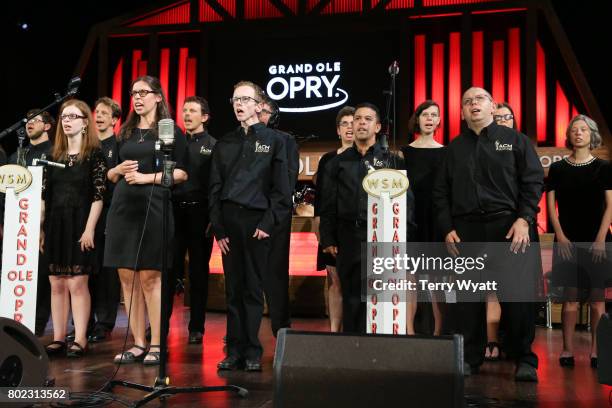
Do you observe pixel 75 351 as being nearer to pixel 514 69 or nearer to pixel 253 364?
pixel 253 364

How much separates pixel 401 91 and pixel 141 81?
20.2 ft

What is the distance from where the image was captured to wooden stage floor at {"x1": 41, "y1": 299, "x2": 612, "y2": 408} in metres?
2.97

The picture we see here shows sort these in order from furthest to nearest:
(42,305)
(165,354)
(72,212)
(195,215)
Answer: (42,305) < (195,215) < (72,212) < (165,354)

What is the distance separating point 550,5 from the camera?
909cm

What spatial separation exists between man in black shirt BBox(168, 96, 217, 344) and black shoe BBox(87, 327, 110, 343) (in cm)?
65

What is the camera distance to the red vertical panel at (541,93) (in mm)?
9328

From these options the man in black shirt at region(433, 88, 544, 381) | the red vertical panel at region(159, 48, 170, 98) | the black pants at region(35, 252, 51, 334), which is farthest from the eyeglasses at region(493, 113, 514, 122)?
the red vertical panel at region(159, 48, 170, 98)

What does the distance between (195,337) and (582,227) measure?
2.62 meters

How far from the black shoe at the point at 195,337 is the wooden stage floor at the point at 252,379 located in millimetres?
63

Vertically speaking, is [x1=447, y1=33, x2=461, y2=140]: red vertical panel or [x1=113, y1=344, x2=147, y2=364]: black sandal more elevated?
[x1=447, y1=33, x2=461, y2=140]: red vertical panel

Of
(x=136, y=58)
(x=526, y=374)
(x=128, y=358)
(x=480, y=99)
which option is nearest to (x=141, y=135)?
(x=128, y=358)

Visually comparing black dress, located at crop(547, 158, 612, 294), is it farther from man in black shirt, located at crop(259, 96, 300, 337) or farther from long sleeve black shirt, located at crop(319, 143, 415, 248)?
man in black shirt, located at crop(259, 96, 300, 337)

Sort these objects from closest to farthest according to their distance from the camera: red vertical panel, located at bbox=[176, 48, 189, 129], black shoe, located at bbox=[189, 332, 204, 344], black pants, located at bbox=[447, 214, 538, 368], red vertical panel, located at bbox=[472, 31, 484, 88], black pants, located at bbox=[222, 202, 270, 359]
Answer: black pants, located at bbox=[447, 214, 538, 368], black pants, located at bbox=[222, 202, 270, 359], black shoe, located at bbox=[189, 332, 204, 344], red vertical panel, located at bbox=[472, 31, 484, 88], red vertical panel, located at bbox=[176, 48, 189, 129]

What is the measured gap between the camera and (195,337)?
4703 millimetres
